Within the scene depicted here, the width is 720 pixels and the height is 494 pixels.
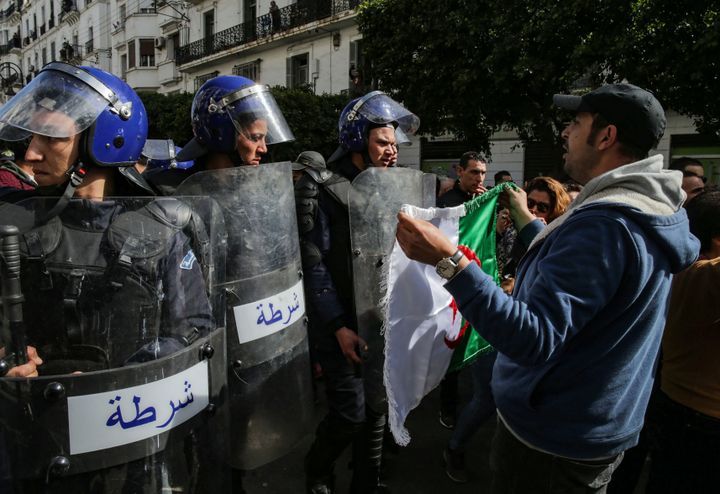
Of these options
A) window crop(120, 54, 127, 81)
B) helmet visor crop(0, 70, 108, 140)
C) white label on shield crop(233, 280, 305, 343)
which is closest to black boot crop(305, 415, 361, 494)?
white label on shield crop(233, 280, 305, 343)

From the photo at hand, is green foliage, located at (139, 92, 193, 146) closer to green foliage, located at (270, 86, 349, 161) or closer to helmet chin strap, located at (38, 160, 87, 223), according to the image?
green foliage, located at (270, 86, 349, 161)

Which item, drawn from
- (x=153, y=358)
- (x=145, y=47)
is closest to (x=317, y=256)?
(x=153, y=358)

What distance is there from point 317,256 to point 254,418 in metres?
0.78

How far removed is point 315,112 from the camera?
17047mm

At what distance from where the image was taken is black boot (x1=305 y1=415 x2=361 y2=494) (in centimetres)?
254

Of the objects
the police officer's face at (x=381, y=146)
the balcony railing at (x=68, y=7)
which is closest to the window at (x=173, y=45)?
the balcony railing at (x=68, y=7)

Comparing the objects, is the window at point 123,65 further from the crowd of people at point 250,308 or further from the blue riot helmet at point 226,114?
the crowd of people at point 250,308

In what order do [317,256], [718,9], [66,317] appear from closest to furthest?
1. [66,317]
2. [317,256]
3. [718,9]

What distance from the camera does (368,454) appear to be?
8.72 feet

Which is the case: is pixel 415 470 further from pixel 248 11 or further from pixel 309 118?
pixel 248 11

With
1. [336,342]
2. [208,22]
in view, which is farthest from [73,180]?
[208,22]

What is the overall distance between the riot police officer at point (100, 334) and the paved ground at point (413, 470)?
1.75m

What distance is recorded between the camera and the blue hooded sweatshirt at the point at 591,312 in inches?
52.5

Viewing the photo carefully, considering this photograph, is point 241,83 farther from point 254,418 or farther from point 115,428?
point 115,428
